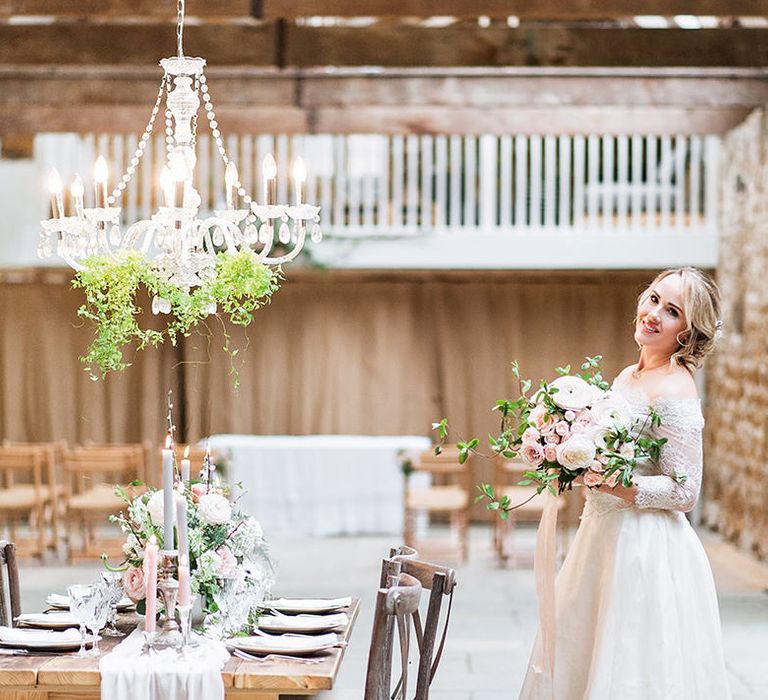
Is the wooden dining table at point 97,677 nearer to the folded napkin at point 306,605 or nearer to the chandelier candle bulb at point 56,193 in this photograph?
the folded napkin at point 306,605

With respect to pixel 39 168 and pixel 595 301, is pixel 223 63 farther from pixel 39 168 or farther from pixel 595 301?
pixel 595 301

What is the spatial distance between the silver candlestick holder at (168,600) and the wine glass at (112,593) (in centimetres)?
25

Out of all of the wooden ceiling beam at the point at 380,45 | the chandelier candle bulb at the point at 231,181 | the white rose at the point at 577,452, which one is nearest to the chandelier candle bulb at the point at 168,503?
the chandelier candle bulb at the point at 231,181

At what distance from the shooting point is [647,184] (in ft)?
39.9

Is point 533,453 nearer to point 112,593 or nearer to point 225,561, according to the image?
point 225,561

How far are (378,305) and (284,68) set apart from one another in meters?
5.00

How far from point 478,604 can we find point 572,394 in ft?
15.2

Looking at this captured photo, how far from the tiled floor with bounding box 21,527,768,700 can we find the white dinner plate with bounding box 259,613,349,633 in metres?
0.36

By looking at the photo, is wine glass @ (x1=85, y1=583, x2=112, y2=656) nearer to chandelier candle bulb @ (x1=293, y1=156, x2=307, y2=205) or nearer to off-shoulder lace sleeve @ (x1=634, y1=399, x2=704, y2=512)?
chandelier candle bulb @ (x1=293, y1=156, x2=307, y2=205)

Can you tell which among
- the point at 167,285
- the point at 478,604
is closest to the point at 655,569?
the point at 167,285

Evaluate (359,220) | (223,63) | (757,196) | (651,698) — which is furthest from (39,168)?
(651,698)

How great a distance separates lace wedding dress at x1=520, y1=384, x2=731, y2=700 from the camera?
395cm

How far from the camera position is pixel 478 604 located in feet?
27.0

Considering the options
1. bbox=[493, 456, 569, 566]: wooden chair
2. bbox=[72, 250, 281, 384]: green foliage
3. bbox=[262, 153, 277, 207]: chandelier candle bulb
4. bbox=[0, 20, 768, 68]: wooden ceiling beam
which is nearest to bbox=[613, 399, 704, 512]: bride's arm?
bbox=[72, 250, 281, 384]: green foliage
